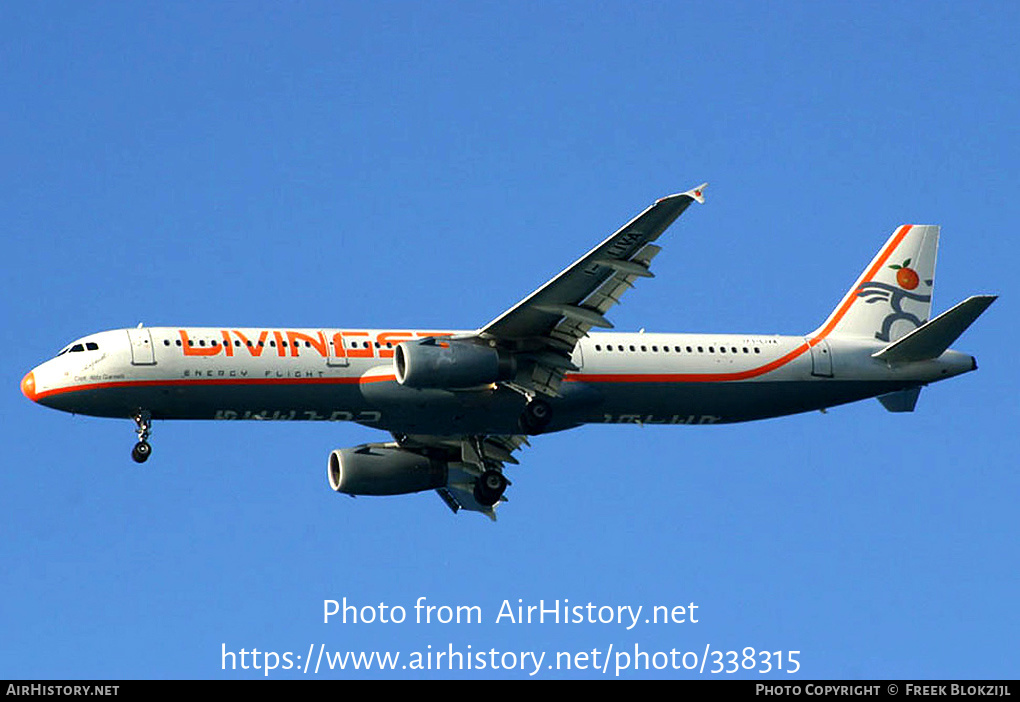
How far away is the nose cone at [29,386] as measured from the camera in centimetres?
5552

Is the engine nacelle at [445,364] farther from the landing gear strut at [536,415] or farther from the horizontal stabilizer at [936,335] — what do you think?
the horizontal stabilizer at [936,335]

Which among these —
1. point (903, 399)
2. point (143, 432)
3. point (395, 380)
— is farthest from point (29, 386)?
point (903, 399)

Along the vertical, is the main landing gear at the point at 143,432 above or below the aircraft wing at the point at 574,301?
below

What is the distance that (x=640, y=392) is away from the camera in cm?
5841

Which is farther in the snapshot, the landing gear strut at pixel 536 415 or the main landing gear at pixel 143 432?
the landing gear strut at pixel 536 415

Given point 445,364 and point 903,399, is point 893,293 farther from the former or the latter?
point 445,364

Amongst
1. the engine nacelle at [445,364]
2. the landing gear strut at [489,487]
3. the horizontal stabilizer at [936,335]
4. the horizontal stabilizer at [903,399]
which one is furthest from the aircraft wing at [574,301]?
the horizontal stabilizer at [903,399]

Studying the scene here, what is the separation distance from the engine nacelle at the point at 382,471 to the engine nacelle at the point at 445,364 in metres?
7.63

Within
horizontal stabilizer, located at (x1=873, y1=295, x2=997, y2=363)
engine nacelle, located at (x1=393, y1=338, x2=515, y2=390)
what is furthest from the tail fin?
engine nacelle, located at (x1=393, y1=338, x2=515, y2=390)

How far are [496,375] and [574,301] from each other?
3202mm

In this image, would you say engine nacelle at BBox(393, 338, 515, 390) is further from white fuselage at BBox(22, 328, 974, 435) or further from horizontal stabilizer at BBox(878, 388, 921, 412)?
horizontal stabilizer at BBox(878, 388, 921, 412)
